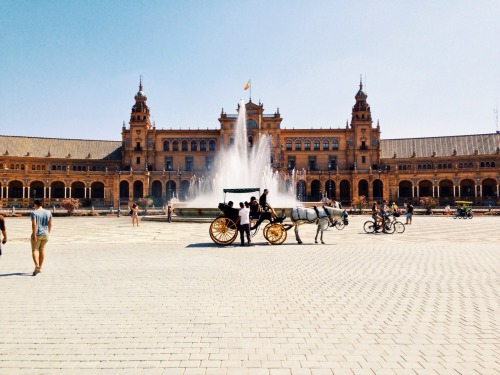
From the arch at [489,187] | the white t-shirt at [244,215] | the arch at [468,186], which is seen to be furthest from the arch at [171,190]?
the white t-shirt at [244,215]

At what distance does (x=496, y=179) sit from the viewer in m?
70.4

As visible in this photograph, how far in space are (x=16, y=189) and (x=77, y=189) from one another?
10560 millimetres

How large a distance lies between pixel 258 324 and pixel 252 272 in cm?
419

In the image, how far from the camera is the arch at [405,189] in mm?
77806

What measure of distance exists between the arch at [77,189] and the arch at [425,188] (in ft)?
218

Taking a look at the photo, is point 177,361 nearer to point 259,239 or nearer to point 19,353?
point 19,353

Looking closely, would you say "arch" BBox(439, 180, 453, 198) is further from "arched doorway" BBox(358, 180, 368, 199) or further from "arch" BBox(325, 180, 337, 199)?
"arch" BBox(325, 180, 337, 199)

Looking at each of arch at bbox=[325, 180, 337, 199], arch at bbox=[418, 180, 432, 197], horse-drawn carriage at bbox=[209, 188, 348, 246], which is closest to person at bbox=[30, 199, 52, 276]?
horse-drawn carriage at bbox=[209, 188, 348, 246]

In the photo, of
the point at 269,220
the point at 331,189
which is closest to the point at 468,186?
the point at 331,189

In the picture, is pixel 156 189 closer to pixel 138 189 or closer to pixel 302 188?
pixel 138 189

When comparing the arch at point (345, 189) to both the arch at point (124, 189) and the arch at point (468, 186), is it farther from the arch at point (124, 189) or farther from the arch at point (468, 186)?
the arch at point (124, 189)

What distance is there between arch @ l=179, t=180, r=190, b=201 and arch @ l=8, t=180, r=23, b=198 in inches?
1169

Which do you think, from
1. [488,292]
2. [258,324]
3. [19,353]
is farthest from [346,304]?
[19,353]

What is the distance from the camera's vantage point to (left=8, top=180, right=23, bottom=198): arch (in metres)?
73.9
